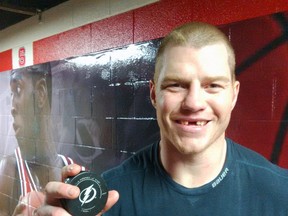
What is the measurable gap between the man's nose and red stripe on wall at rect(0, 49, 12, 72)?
2776 mm

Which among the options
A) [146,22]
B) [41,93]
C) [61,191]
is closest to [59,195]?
[61,191]

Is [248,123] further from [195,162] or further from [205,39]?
[205,39]

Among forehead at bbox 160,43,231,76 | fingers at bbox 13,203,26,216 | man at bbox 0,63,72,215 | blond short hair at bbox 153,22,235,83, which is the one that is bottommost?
fingers at bbox 13,203,26,216

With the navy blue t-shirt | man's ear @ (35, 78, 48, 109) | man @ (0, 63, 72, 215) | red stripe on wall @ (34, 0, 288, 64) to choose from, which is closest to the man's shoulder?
the navy blue t-shirt

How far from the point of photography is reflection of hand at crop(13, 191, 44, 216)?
273 centimetres

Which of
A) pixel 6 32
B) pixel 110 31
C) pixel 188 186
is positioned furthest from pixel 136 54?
pixel 6 32

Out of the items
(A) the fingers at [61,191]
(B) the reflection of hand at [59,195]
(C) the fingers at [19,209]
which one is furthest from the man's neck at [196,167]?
(C) the fingers at [19,209]

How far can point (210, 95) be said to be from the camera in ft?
3.04

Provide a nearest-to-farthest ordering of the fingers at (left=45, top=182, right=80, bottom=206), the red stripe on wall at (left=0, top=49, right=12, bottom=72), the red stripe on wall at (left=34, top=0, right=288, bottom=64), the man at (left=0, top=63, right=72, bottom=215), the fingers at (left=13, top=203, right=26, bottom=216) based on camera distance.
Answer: the fingers at (left=45, top=182, right=80, bottom=206) < the red stripe on wall at (left=34, top=0, right=288, bottom=64) < the man at (left=0, top=63, right=72, bottom=215) < the fingers at (left=13, top=203, right=26, bottom=216) < the red stripe on wall at (left=0, top=49, right=12, bottom=72)

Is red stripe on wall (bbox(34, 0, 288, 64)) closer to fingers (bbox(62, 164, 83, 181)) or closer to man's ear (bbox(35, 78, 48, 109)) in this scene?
man's ear (bbox(35, 78, 48, 109))

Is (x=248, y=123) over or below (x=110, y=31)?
below

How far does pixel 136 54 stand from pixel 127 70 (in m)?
0.12

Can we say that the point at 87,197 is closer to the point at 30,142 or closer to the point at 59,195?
the point at 59,195

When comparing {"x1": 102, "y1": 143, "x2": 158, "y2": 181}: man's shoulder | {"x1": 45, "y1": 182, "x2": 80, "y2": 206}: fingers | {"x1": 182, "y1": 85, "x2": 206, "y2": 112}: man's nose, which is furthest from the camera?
{"x1": 102, "y1": 143, "x2": 158, "y2": 181}: man's shoulder
